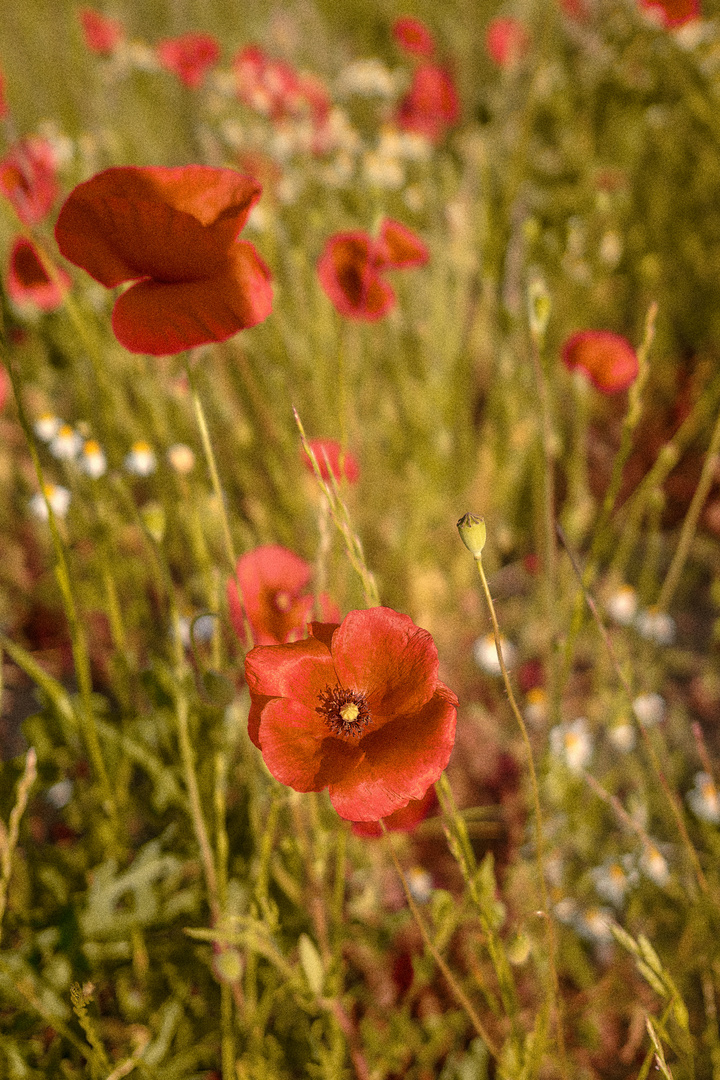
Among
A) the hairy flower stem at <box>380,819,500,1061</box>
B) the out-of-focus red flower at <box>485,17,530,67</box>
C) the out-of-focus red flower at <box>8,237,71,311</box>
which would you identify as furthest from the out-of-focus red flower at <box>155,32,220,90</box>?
the hairy flower stem at <box>380,819,500,1061</box>

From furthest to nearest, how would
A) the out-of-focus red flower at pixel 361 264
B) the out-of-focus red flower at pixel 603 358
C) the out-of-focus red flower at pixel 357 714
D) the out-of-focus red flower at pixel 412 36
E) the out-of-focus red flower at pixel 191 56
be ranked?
the out-of-focus red flower at pixel 412 36 < the out-of-focus red flower at pixel 191 56 < the out-of-focus red flower at pixel 603 358 < the out-of-focus red flower at pixel 361 264 < the out-of-focus red flower at pixel 357 714

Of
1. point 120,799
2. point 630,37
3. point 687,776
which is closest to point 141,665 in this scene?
point 120,799

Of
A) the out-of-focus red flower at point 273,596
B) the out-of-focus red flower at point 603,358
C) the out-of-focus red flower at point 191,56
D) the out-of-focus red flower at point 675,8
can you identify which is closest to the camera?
the out-of-focus red flower at point 273,596

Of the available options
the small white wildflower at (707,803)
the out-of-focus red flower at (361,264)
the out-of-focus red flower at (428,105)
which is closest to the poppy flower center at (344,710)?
the out-of-focus red flower at (361,264)

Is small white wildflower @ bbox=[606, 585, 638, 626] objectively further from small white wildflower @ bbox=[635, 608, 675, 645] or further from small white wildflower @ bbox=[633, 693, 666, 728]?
small white wildflower @ bbox=[633, 693, 666, 728]

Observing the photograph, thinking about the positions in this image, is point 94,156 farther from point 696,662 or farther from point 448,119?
point 696,662

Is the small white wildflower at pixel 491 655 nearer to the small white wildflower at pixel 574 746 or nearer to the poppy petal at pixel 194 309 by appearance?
the small white wildflower at pixel 574 746
